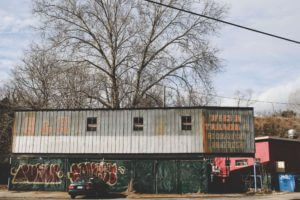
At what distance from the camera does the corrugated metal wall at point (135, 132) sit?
28.1 m

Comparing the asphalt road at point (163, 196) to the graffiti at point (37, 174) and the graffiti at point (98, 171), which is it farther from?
the graffiti at point (98, 171)

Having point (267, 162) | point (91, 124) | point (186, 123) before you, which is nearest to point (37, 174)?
point (91, 124)

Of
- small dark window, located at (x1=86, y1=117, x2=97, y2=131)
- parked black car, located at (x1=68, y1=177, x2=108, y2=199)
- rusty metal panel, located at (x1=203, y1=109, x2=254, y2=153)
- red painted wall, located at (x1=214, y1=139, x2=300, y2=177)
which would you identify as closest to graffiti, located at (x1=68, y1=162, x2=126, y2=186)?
parked black car, located at (x1=68, y1=177, x2=108, y2=199)

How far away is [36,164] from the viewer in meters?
28.7

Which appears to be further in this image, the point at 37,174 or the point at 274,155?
the point at 274,155

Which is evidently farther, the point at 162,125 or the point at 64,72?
the point at 64,72

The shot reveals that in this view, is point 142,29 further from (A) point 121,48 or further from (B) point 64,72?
(B) point 64,72

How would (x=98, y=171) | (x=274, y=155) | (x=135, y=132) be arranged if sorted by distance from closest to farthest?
(x=98, y=171), (x=135, y=132), (x=274, y=155)

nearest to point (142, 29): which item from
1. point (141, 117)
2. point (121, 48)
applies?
point (121, 48)

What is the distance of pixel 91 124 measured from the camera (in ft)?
96.8

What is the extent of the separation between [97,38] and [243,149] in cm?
2074

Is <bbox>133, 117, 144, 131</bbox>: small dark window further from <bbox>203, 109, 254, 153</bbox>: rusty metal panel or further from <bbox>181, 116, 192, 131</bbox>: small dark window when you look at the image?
<bbox>203, 109, 254, 153</bbox>: rusty metal panel

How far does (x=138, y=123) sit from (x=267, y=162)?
13.6 metres

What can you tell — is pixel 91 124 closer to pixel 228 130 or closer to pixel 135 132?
pixel 135 132
